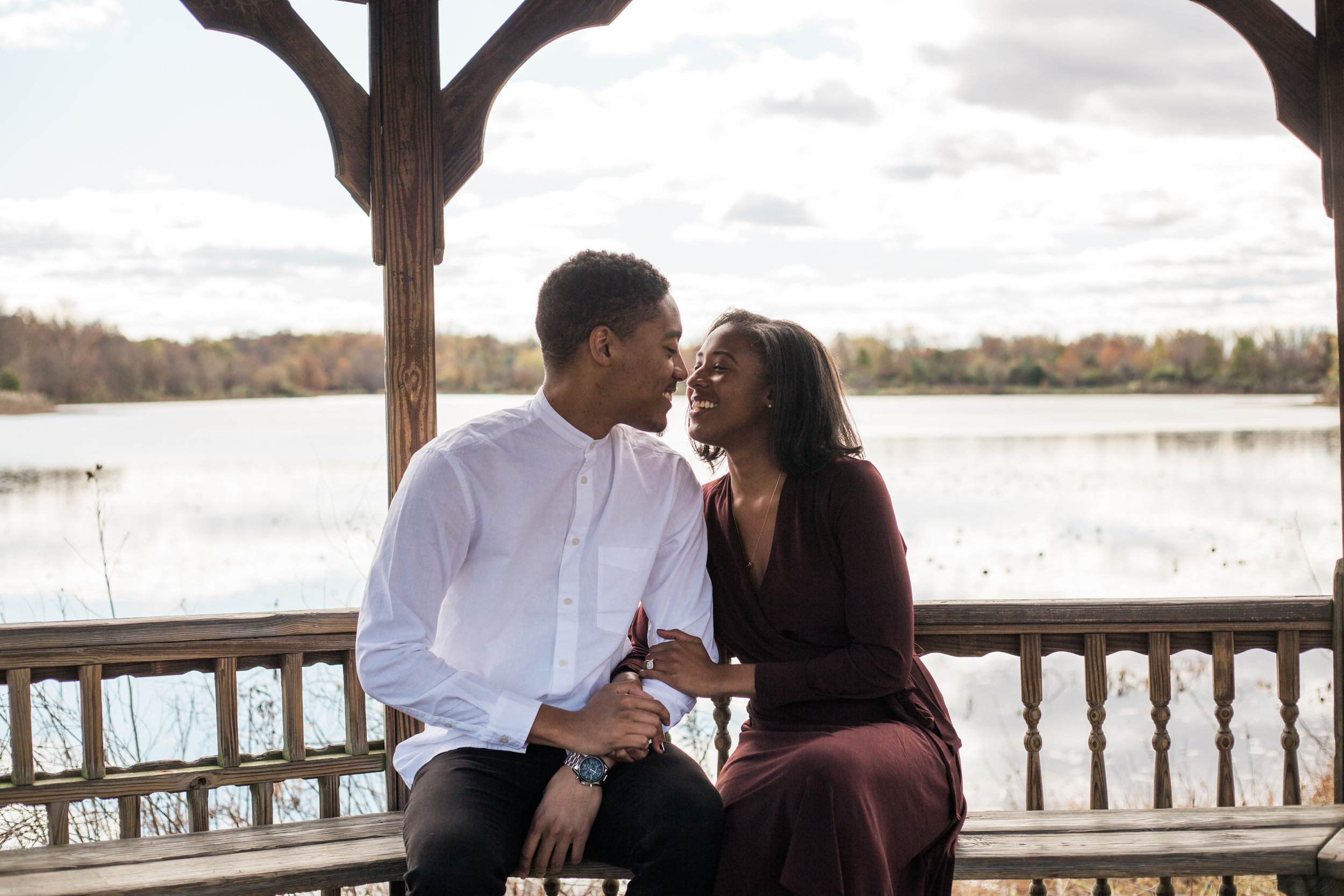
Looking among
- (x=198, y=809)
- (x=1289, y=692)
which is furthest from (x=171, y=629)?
(x=1289, y=692)

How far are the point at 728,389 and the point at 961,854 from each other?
125 centimetres

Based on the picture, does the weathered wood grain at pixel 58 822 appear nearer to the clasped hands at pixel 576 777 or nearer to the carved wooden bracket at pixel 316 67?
the clasped hands at pixel 576 777

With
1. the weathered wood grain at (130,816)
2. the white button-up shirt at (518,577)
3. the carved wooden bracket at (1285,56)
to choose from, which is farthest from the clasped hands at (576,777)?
the carved wooden bracket at (1285,56)

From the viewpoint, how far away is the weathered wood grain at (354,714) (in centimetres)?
266

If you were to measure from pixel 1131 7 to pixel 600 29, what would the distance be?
8080 mm

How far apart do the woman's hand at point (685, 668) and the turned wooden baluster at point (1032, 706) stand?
3.36 ft

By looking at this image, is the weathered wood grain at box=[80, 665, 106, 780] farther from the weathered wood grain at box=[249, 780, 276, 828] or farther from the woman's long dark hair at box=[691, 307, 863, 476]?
the woman's long dark hair at box=[691, 307, 863, 476]

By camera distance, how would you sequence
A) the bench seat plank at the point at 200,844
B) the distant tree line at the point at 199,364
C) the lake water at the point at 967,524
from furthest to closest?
the lake water at the point at 967,524, the distant tree line at the point at 199,364, the bench seat plank at the point at 200,844

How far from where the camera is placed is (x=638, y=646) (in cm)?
244

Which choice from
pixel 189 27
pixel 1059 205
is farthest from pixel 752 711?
pixel 1059 205

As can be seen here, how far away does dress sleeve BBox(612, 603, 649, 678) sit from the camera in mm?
2324

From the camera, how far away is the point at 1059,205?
71.9 ft

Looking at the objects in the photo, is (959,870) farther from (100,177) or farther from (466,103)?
(100,177)

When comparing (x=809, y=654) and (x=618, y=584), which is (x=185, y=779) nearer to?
(x=618, y=584)
